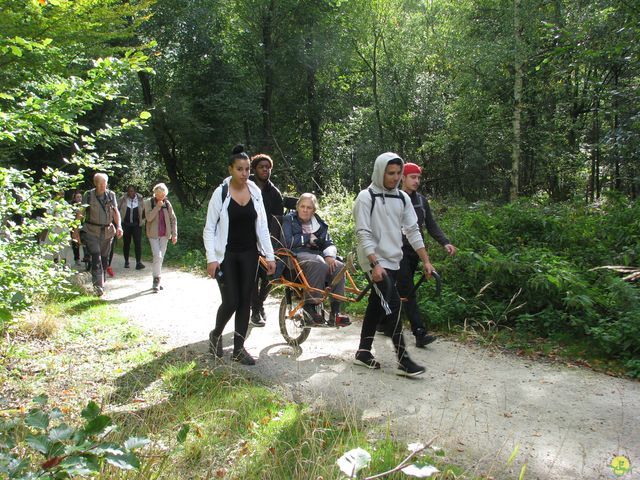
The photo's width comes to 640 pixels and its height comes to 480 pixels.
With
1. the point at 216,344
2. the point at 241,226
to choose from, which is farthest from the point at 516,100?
the point at 216,344

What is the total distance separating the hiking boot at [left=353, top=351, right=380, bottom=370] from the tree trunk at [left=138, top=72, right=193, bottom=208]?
17.3 m

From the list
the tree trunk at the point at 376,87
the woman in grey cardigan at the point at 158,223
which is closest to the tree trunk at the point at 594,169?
the tree trunk at the point at 376,87

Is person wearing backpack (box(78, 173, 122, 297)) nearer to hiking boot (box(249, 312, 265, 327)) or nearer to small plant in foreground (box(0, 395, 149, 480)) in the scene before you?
hiking boot (box(249, 312, 265, 327))

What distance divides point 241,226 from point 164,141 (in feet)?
60.2

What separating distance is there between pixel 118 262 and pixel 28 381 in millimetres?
9518

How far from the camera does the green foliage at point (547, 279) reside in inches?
226

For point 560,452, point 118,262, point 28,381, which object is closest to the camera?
point 560,452

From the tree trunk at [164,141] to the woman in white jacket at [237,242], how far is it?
16.1 m

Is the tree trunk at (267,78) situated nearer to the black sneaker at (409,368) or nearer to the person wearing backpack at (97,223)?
the person wearing backpack at (97,223)

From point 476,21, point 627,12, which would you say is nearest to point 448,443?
point 627,12

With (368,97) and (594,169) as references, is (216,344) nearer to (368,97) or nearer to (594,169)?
(594,169)

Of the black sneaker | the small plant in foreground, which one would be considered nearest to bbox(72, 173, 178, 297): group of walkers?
the black sneaker

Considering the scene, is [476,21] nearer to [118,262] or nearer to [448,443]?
[118,262]

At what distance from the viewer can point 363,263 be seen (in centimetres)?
523
